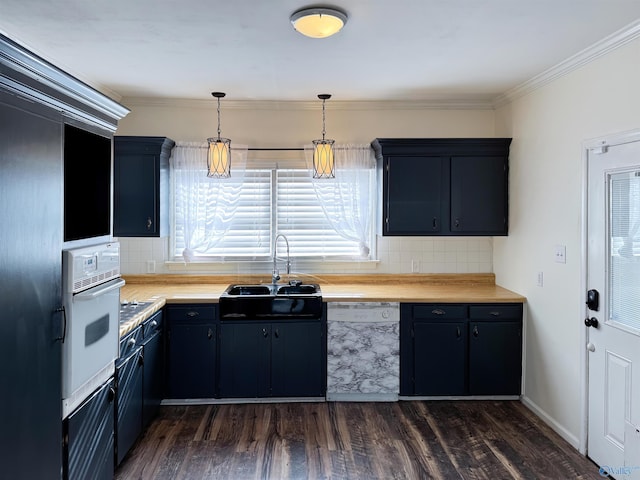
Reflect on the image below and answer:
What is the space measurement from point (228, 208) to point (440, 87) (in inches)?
84.4

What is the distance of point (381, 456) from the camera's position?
9.30 feet

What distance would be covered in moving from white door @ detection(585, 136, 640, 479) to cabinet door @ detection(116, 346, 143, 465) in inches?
112

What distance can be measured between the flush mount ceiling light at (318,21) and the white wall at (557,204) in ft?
5.41

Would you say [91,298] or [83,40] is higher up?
[83,40]

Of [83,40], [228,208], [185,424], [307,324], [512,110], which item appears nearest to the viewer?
[83,40]

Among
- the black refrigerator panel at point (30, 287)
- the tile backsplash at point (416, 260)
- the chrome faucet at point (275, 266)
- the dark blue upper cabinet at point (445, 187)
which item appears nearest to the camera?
the black refrigerator panel at point (30, 287)

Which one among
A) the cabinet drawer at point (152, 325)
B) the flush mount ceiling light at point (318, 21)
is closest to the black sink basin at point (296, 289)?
the cabinet drawer at point (152, 325)

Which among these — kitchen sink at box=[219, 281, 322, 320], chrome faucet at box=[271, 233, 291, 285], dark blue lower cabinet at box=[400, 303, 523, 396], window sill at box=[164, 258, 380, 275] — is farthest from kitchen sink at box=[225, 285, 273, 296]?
dark blue lower cabinet at box=[400, 303, 523, 396]

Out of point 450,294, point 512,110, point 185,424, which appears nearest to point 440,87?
point 512,110

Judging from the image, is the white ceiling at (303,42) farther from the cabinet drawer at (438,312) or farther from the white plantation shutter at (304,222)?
the cabinet drawer at (438,312)

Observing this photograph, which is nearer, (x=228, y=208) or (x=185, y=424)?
(x=185, y=424)

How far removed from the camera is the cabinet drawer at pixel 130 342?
2.60 m

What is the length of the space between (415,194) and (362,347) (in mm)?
1396

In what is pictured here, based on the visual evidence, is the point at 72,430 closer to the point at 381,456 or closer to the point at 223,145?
the point at 381,456
